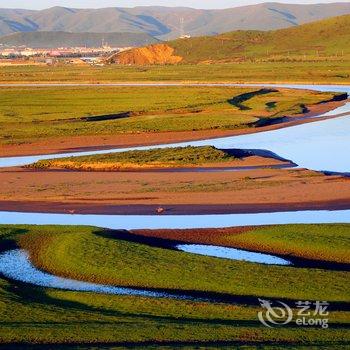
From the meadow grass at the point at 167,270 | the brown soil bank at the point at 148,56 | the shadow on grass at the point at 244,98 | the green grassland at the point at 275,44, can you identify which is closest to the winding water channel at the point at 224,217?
the meadow grass at the point at 167,270

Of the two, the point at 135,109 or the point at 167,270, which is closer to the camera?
the point at 167,270

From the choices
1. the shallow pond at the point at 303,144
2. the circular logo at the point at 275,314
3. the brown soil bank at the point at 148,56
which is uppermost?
the circular logo at the point at 275,314

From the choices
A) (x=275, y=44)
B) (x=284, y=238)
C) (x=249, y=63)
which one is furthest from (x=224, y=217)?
(x=275, y=44)

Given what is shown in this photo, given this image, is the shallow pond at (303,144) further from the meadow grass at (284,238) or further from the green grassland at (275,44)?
the green grassland at (275,44)

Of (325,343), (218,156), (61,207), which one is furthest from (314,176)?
(325,343)

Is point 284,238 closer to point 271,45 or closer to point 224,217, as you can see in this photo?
point 224,217

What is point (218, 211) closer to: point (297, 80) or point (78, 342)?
point (78, 342)

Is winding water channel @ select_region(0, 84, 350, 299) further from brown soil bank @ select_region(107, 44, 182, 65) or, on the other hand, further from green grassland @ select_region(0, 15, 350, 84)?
brown soil bank @ select_region(107, 44, 182, 65)
